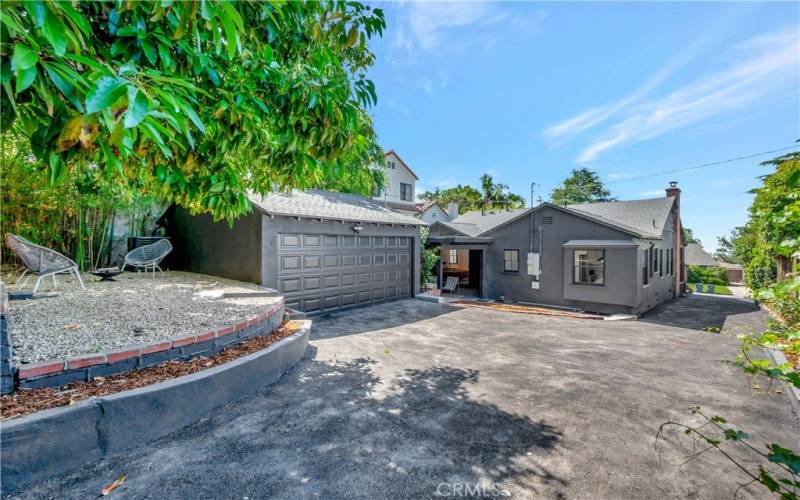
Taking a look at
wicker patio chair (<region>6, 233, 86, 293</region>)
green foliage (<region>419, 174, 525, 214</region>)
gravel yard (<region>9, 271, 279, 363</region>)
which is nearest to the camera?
gravel yard (<region>9, 271, 279, 363</region>)

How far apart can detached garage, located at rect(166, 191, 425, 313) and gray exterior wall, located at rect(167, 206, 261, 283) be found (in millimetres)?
20

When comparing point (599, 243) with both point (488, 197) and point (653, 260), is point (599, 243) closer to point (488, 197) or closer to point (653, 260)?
point (653, 260)

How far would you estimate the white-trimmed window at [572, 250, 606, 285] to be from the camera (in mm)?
11281

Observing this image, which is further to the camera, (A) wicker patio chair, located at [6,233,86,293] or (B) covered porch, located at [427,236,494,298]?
(B) covered porch, located at [427,236,494,298]

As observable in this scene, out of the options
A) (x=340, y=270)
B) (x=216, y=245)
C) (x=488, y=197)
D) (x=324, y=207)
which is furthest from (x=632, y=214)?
(x=488, y=197)

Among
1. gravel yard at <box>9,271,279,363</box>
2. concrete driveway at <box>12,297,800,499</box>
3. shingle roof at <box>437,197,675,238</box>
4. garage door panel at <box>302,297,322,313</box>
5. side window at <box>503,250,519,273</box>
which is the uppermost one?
shingle roof at <box>437,197,675,238</box>

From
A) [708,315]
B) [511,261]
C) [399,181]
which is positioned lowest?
[708,315]

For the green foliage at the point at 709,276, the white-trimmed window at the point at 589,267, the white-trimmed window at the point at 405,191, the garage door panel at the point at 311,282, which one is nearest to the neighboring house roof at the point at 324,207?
the garage door panel at the point at 311,282

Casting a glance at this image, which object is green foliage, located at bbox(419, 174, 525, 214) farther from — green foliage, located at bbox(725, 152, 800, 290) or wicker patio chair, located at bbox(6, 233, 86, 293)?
wicker patio chair, located at bbox(6, 233, 86, 293)

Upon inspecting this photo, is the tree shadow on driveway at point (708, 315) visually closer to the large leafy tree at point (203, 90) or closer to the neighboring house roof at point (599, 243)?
the neighboring house roof at point (599, 243)

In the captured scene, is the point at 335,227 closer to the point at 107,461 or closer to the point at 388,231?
the point at 388,231

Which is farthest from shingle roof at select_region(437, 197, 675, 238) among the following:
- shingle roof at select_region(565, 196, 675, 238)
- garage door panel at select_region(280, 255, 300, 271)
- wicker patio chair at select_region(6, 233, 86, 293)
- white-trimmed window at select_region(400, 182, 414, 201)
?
wicker patio chair at select_region(6, 233, 86, 293)

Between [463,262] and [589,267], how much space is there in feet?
27.7

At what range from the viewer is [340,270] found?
866 cm
